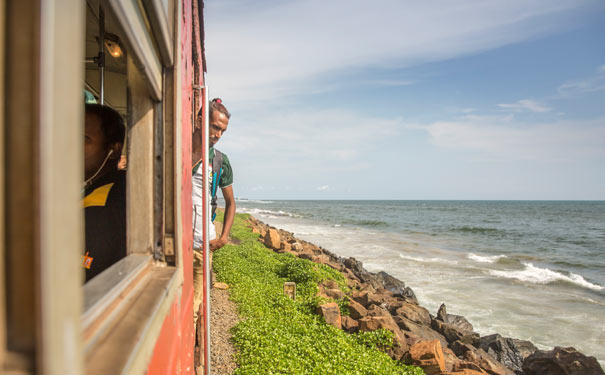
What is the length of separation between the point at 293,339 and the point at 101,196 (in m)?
4.19

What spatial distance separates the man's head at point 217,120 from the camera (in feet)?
13.0

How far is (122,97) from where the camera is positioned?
4129 millimetres

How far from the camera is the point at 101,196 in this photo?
6.62 ft

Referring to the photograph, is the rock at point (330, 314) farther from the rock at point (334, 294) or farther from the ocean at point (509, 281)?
the ocean at point (509, 281)

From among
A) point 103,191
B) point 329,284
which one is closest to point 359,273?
point 329,284

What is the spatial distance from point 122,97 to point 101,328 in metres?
3.80

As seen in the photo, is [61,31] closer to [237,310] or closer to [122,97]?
[122,97]

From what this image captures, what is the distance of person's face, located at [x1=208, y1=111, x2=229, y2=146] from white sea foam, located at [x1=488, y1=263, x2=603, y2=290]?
1323cm

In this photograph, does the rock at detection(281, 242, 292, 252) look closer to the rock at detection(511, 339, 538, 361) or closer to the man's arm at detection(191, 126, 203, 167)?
the rock at detection(511, 339, 538, 361)

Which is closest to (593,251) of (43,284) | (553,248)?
(553,248)

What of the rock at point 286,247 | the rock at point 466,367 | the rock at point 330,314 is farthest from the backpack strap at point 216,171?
the rock at point 286,247

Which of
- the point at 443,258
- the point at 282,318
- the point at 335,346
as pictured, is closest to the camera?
the point at 335,346

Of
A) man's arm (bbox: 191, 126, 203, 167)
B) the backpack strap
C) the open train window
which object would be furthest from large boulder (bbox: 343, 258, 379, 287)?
the open train window

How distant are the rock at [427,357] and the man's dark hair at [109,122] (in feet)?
15.9
